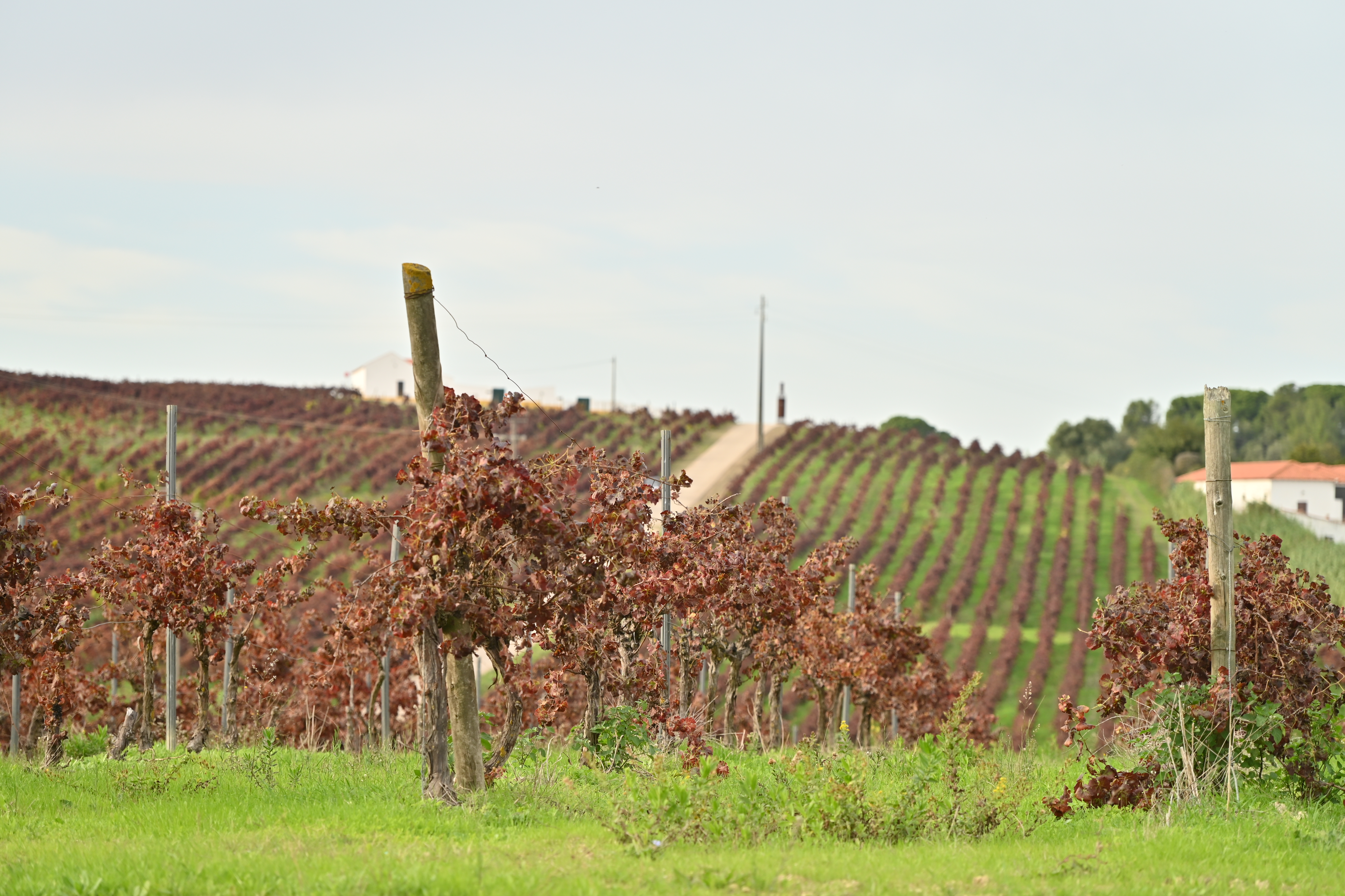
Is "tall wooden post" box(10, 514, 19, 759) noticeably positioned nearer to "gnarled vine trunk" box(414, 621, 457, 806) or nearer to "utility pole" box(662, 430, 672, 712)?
"utility pole" box(662, 430, 672, 712)

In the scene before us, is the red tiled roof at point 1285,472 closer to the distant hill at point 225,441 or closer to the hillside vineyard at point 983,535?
the hillside vineyard at point 983,535

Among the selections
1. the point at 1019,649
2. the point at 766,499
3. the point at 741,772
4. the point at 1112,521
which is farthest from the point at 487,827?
the point at 1112,521

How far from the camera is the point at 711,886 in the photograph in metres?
6.45

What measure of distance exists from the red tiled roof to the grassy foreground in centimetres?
5941

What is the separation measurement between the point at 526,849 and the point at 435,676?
1.79 meters

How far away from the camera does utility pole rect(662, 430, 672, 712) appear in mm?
11742

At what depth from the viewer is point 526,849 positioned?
24.2 feet

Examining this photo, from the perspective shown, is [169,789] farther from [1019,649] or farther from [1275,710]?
[1019,649]

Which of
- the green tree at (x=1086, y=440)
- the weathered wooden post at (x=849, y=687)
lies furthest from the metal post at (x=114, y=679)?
the green tree at (x=1086, y=440)

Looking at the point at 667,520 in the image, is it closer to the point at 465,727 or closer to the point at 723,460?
the point at 465,727

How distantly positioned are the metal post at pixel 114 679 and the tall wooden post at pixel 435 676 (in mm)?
11540

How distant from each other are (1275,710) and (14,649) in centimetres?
990

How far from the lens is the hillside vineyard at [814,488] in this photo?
3553 cm

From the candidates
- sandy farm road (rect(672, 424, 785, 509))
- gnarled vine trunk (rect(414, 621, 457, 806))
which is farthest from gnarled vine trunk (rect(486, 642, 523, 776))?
sandy farm road (rect(672, 424, 785, 509))
